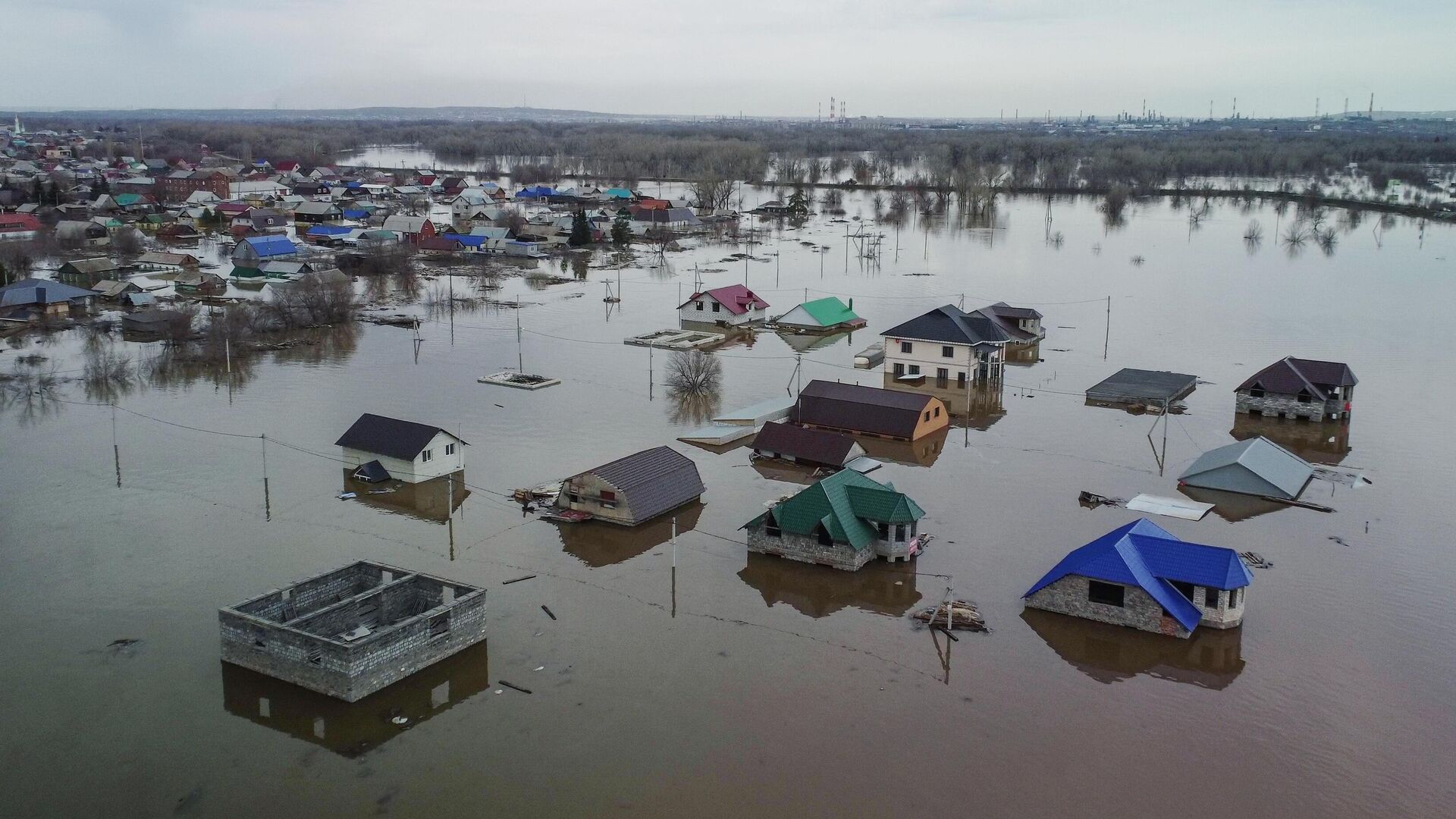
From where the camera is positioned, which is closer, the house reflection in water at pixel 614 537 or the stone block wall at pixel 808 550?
the stone block wall at pixel 808 550

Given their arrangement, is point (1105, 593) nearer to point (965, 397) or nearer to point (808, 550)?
point (808, 550)

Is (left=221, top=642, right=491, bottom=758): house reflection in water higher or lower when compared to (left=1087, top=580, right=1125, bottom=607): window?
lower

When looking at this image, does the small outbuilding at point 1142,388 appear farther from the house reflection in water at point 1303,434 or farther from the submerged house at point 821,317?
the submerged house at point 821,317

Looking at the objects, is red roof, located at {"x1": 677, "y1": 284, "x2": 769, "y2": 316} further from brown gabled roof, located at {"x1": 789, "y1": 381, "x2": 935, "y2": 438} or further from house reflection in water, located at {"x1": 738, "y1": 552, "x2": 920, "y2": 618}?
house reflection in water, located at {"x1": 738, "y1": 552, "x2": 920, "y2": 618}

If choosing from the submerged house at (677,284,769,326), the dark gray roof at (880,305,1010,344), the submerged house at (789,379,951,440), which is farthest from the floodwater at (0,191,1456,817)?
the submerged house at (677,284,769,326)

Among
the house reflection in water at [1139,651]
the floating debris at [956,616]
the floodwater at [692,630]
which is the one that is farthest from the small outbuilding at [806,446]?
the house reflection in water at [1139,651]

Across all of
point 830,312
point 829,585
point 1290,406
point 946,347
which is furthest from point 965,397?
point 829,585

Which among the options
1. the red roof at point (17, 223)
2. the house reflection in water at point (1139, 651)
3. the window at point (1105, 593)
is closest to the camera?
the house reflection in water at point (1139, 651)
